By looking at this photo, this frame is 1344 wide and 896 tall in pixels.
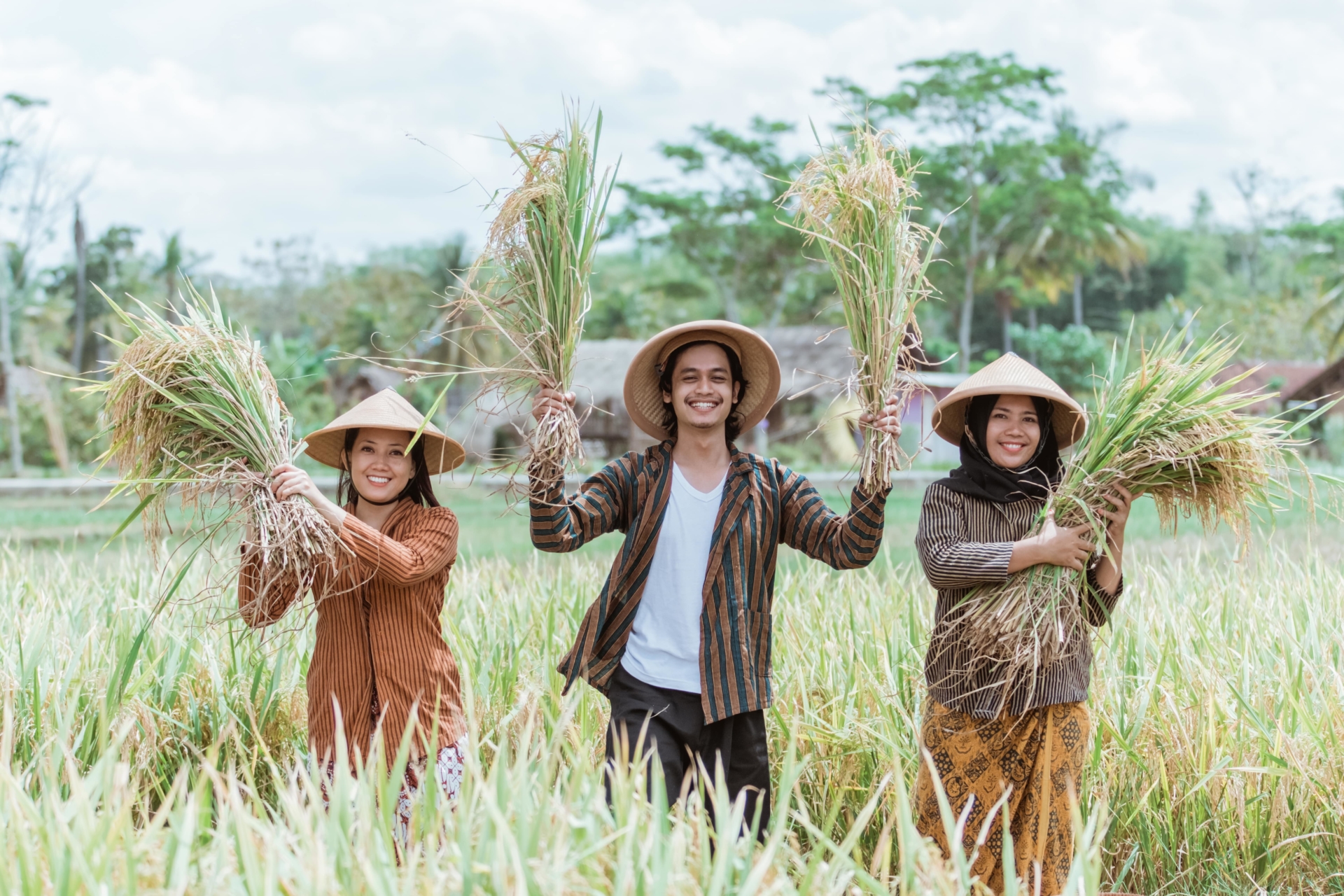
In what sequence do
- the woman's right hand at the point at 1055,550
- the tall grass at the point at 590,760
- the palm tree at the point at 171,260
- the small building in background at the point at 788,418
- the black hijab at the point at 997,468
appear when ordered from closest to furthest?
the tall grass at the point at 590,760, the woman's right hand at the point at 1055,550, the black hijab at the point at 997,468, the small building in background at the point at 788,418, the palm tree at the point at 171,260

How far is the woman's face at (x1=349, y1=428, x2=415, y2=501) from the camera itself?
264 centimetres

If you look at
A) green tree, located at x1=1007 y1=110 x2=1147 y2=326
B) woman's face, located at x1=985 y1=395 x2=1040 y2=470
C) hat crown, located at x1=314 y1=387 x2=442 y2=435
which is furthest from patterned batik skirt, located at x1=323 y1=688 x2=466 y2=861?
green tree, located at x1=1007 y1=110 x2=1147 y2=326

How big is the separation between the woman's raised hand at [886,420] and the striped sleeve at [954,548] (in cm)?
17

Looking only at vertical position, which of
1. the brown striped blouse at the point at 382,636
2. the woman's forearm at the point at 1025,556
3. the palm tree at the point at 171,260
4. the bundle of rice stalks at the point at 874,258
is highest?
the palm tree at the point at 171,260

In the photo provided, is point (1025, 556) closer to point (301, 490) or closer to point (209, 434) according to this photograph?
point (301, 490)

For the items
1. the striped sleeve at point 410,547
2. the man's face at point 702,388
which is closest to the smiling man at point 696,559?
the man's face at point 702,388

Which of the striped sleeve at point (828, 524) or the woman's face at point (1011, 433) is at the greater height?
the woman's face at point (1011, 433)

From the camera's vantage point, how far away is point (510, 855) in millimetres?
1539

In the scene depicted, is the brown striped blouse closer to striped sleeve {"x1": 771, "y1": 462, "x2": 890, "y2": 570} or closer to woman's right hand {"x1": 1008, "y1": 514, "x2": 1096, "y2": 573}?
striped sleeve {"x1": 771, "y1": 462, "x2": 890, "y2": 570}

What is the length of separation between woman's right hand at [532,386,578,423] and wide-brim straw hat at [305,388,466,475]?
0.86 ft

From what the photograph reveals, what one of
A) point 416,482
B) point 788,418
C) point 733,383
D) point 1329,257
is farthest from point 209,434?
point 1329,257

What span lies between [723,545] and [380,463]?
832mm

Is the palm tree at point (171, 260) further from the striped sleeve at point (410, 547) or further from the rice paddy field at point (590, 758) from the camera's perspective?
the striped sleeve at point (410, 547)

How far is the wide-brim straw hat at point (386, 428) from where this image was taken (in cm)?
258
